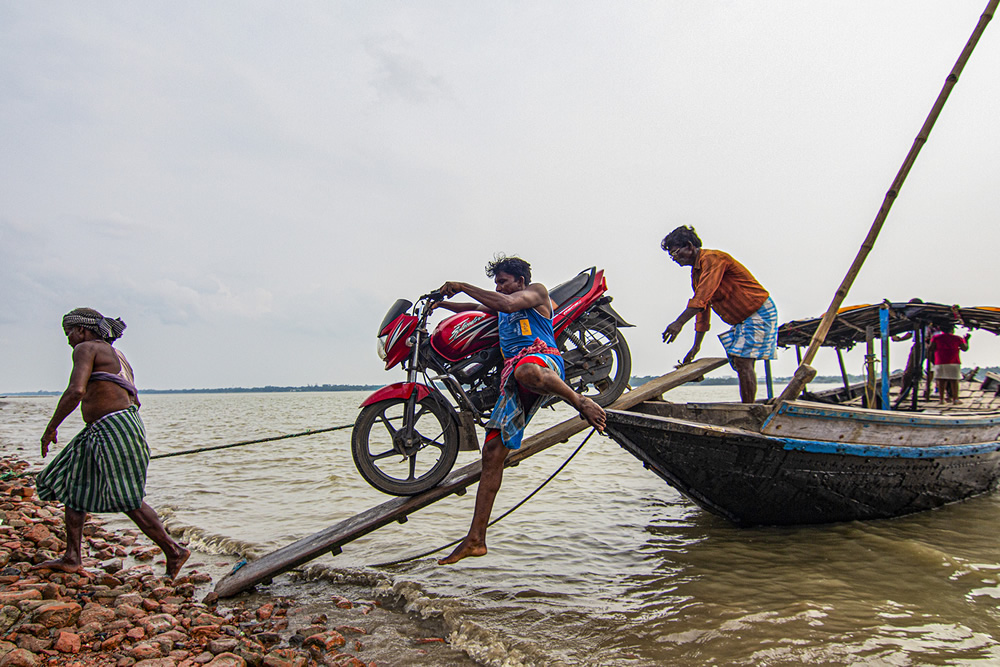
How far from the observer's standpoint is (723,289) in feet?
18.3

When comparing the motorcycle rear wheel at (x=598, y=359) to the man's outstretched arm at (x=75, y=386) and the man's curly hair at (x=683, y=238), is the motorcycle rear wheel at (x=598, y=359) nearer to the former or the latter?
the man's curly hair at (x=683, y=238)

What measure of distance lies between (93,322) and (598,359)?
373cm

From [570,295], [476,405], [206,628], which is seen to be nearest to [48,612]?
[206,628]

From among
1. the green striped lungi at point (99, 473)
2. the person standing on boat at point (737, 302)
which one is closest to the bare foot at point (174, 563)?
the green striped lungi at point (99, 473)

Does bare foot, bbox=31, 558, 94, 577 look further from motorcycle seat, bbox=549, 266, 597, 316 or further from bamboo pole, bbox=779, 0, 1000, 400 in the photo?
bamboo pole, bbox=779, 0, 1000, 400

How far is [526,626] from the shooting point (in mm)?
3729

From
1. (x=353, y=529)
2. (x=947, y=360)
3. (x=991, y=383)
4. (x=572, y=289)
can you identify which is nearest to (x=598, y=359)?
(x=572, y=289)

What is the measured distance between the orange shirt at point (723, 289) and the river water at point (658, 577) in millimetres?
2124

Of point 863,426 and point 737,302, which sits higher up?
point 737,302

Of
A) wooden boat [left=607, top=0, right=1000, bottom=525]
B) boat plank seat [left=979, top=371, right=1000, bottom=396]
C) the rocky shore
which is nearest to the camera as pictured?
the rocky shore

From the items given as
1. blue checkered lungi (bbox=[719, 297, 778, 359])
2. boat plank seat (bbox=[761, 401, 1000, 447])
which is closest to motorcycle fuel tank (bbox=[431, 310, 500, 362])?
boat plank seat (bbox=[761, 401, 1000, 447])

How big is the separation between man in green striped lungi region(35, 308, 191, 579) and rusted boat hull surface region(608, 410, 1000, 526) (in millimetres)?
3501

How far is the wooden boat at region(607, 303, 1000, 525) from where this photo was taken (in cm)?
473

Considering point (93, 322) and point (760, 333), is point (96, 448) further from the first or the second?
point (760, 333)
